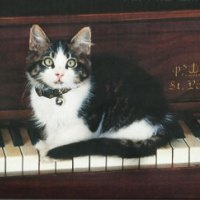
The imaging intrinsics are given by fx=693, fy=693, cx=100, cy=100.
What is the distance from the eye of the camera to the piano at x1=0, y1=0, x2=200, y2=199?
166cm

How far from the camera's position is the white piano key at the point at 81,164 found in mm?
1694

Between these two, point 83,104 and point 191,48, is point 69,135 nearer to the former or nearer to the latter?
point 83,104

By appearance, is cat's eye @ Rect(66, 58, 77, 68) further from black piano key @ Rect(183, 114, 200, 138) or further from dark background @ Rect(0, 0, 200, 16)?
black piano key @ Rect(183, 114, 200, 138)

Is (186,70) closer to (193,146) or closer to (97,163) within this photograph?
(193,146)

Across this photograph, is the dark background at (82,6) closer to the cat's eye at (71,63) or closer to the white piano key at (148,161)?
the cat's eye at (71,63)

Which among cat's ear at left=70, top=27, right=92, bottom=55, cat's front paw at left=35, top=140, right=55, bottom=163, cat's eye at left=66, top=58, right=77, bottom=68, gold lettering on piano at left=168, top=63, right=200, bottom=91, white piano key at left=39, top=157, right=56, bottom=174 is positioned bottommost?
white piano key at left=39, top=157, right=56, bottom=174

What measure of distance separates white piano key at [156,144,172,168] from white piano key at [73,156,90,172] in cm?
18

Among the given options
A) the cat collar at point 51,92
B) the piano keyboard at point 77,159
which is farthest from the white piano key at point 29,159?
the cat collar at point 51,92

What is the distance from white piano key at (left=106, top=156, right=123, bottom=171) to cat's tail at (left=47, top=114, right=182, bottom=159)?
0.5 inches

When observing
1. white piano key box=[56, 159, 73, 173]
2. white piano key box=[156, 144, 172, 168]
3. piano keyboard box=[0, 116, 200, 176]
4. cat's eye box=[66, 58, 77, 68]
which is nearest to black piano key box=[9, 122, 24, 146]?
piano keyboard box=[0, 116, 200, 176]

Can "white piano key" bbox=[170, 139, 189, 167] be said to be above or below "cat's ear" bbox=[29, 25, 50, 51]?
below

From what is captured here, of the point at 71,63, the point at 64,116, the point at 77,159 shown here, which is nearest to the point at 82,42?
the point at 71,63

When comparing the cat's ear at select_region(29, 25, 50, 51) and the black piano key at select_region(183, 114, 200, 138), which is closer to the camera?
the cat's ear at select_region(29, 25, 50, 51)

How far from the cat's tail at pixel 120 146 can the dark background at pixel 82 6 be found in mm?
288
